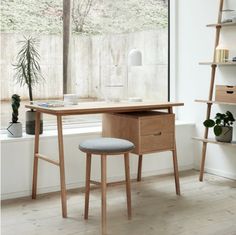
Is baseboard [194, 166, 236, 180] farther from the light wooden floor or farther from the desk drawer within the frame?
the desk drawer

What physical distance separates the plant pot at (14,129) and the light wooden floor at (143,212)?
53 centimetres

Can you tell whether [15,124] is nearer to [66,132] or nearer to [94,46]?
[66,132]

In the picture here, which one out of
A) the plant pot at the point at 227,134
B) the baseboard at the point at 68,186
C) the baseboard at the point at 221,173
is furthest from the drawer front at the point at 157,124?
the baseboard at the point at 221,173

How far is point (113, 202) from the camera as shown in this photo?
3.58 meters

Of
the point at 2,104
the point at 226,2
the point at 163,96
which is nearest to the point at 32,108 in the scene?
the point at 2,104

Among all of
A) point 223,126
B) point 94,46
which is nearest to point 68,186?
point 94,46

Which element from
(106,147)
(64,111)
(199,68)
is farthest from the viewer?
(199,68)

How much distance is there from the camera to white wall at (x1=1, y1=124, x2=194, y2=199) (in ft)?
11.9

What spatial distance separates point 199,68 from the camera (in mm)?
4551

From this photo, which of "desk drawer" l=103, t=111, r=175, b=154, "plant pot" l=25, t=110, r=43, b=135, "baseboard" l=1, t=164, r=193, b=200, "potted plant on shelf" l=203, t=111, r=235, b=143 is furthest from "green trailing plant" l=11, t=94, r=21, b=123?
"potted plant on shelf" l=203, t=111, r=235, b=143

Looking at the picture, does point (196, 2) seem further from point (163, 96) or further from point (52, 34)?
point (52, 34)

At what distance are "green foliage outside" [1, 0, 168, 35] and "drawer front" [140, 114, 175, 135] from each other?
1220 mm

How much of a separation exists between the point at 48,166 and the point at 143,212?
36.9 inches

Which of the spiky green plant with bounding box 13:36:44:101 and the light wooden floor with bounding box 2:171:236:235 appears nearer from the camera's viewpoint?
the light wooden floor with bounding box 2:171:236:235
